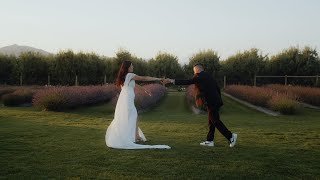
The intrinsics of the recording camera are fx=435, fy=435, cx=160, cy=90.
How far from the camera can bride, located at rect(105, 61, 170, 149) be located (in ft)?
30.4

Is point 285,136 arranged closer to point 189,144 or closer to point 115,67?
point 189,144

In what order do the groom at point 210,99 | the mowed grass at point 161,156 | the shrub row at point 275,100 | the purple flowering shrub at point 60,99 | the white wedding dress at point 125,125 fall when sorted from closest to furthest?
the mowed grass at point 161,156 → the white wedding dress at point 125,125 → the groom at point 210,99 → the shrub row at point 275,100 → the purple flowering shrub at point 60,99

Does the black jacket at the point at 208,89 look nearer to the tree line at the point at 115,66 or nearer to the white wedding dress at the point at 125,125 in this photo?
the white wedding dress at the point at 125,125

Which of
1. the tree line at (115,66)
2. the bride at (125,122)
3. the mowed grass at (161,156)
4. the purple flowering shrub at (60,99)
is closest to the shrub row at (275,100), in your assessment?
the mowed grass at (161,156)

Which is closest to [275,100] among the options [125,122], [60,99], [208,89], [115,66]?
[60,99]

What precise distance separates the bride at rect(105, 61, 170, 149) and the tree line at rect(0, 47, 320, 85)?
3374 centimetres

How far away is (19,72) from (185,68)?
18727 mm

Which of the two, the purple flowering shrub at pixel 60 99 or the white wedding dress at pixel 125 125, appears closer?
the white wedding dress at pixel 125 125

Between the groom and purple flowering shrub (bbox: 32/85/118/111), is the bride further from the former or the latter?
purple flowering shrub (bbox: 32/85/118/111)

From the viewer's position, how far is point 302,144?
32.0ft

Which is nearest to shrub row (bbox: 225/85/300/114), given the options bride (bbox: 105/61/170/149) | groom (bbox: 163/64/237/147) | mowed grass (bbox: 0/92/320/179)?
mowed grass (bbox: 0/92/320/179)

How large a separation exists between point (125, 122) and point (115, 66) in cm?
3666

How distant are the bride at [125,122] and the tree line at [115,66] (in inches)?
1328

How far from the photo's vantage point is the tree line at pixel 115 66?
43469 mm
